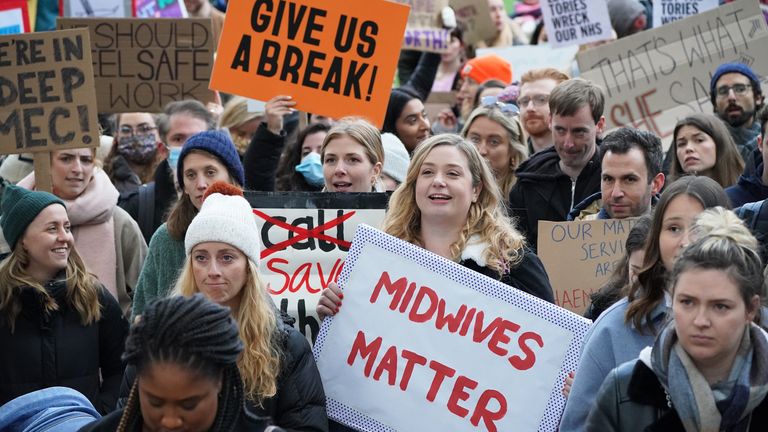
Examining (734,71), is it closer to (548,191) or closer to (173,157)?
(548,191)

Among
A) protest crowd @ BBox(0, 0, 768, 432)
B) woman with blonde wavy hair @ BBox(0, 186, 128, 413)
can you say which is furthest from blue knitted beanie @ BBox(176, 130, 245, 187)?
woman with blonde wavy hair @ BBox(0, 186, 128, 413)

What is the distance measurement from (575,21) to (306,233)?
230 inches

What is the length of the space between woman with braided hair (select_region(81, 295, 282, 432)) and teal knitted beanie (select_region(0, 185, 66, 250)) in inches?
114

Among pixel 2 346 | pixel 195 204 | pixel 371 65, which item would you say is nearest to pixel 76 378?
pixel 2 346

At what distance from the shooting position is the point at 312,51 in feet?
24.6

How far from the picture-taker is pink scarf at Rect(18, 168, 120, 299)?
7.04 metres

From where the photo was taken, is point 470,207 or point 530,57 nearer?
point 470,207

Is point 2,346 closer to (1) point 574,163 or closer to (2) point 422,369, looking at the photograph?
(2) point 422,369

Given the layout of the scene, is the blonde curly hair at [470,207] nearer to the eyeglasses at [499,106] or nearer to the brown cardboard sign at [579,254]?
the brown cardboard sign at [579,254]

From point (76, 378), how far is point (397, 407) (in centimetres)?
167

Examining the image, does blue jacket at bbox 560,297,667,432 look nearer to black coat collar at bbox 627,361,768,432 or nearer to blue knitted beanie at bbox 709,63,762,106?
black coat collar at bbox 627,361,768,432

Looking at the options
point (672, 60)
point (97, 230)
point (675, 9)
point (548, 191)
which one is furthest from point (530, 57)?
point (97, 230)

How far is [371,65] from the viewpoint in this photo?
7461 millimetres

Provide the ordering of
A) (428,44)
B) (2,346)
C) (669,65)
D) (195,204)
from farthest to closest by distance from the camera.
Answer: (428,44) < (669,65) < (195,204) < (2,346)
